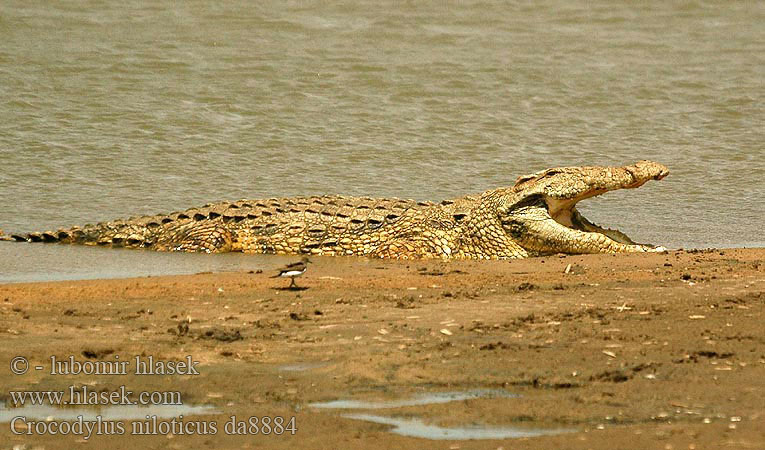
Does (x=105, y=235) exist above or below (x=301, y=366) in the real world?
below

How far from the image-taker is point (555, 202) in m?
9.63

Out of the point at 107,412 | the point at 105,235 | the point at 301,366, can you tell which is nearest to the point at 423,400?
the point at 301,366

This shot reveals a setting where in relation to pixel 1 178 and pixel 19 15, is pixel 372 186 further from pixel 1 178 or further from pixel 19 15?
pixel 19 15

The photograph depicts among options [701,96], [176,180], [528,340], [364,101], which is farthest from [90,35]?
[528,340]

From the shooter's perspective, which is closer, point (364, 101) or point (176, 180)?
point (176, 180)

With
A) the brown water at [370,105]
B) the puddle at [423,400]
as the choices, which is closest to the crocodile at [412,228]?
the brown water at [370,105]

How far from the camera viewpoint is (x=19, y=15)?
57.2ft

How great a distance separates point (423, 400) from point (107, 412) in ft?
4.14

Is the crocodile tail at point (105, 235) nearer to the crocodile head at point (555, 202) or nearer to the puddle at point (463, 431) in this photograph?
the crocodile head at point (555, 202)

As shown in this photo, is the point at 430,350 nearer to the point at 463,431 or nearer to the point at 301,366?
the point at 301,366

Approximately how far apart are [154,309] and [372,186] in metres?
5.89

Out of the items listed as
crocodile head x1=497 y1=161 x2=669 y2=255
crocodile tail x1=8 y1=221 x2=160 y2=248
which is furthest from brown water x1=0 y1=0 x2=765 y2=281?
crocodile head x1=497 y1=161 x2=669 y2=255

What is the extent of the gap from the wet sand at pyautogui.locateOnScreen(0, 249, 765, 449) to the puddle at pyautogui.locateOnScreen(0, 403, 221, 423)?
0.08 meters

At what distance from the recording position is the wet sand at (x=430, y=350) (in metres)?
4.48
